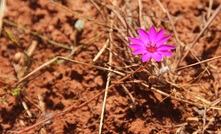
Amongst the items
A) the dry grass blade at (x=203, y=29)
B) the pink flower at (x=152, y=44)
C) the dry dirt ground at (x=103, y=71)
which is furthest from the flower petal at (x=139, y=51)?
the dry grass blade at (x=203, y=29)

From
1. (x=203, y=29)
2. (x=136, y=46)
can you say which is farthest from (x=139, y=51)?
(x=203, y=29)

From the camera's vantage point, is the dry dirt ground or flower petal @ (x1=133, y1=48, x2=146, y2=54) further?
the dry dirt ground

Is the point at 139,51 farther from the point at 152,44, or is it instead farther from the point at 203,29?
the point at 203,29

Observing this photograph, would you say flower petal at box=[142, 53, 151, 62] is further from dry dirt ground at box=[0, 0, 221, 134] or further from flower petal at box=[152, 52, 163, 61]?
dry dirt ground at box=[0, 0, 221, 134]

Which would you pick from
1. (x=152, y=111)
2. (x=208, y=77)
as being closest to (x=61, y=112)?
(x=152, y=111)

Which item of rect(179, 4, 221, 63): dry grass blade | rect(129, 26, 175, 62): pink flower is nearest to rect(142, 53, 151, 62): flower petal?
rect(129, 26, 175, 62): pink flower
